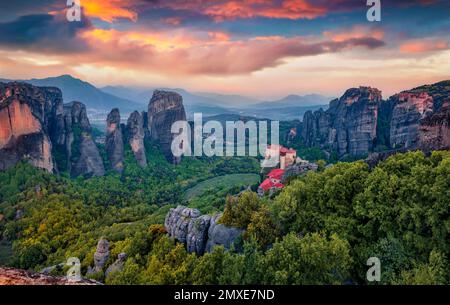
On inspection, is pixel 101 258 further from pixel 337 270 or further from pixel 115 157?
pixel 115 157

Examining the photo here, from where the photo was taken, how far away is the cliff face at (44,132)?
204 feet

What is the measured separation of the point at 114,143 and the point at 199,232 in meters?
70.7

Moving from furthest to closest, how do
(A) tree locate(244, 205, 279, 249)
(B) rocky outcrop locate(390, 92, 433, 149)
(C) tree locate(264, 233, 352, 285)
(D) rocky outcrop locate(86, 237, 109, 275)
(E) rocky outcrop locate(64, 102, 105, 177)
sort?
1. (B) rocky outcrop locate(390, 92, 433, 149)
2. (E) rocky outcrop locate(64, 102, 105, 177)
3. (D) rocky outcrop locate(86, 237, 109, 275)
4. (A) tree locate(244, 205, 279, 249)
5. (C) tree locate(264, 233, 352, 285)

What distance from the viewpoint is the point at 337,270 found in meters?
15.0

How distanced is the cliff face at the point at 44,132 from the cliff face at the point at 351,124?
66.6m

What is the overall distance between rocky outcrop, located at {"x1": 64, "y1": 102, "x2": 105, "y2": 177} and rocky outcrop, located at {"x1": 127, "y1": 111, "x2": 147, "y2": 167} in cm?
1071

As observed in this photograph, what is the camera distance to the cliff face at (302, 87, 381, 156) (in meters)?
88.7

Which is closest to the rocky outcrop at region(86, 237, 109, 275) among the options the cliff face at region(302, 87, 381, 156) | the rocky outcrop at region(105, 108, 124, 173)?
the rocky outcrop at region(105, 108, 124, 173)

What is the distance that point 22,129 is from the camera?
63844 millimetres

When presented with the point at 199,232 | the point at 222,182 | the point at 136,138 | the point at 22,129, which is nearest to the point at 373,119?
the point at 222,182

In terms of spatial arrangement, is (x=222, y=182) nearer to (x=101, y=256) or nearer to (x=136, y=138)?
(x=136, y=138)

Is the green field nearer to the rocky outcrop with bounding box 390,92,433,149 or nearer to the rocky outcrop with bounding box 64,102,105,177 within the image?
the rocky outcrop with bounding box 64,102,105,177

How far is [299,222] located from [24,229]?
4245 centimetres

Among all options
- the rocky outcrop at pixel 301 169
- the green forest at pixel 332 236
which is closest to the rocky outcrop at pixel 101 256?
the green forest at pixel 332 236
